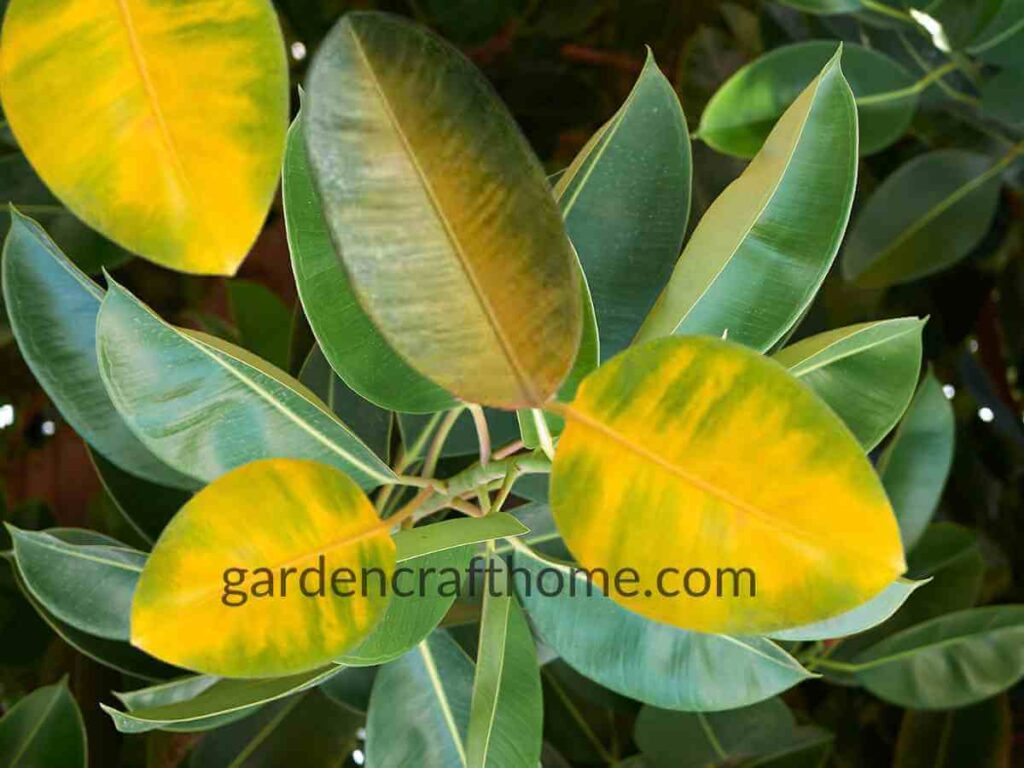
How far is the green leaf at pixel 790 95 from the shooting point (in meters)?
0.72

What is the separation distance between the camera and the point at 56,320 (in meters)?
0.52

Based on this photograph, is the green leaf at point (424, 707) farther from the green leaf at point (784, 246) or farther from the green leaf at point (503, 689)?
the green leaf at point (784, 246)

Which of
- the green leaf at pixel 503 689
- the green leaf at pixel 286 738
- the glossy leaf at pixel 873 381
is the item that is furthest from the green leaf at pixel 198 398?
the green leaf at pixel 286 738

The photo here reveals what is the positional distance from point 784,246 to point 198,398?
0.30 metres

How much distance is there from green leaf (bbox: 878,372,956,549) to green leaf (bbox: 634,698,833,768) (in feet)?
0.70

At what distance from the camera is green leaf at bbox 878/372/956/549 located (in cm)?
79

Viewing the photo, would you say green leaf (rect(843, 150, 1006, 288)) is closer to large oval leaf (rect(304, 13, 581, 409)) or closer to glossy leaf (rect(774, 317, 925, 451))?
glossy leaf (rect(774, 317, 925, 451))

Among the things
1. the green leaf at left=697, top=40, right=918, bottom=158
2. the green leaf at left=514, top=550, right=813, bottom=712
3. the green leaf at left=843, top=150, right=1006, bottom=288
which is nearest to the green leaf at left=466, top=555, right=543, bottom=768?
the green leaf at left=514, top=550, right=813, bottom=712

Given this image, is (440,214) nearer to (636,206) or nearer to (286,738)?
(636,206)

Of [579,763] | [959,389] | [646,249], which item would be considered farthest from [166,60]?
[959,389]

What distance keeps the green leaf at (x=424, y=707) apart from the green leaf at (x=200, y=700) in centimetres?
9

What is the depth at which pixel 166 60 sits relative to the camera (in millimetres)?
306

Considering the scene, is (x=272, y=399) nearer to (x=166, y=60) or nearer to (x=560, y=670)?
(x=166, y=60)

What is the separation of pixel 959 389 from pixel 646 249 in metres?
0.78
